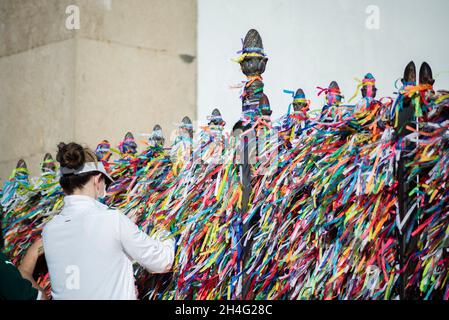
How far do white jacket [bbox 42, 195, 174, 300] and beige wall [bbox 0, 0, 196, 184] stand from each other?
138 inches

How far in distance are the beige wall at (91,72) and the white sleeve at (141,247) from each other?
3.56m

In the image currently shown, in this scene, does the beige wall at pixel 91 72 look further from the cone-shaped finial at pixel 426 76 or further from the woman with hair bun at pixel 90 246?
the cone-shaped finial at pixel 426 76

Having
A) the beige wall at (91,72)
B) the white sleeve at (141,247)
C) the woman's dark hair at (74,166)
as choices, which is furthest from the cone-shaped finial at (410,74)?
the beige wall at (91,72)

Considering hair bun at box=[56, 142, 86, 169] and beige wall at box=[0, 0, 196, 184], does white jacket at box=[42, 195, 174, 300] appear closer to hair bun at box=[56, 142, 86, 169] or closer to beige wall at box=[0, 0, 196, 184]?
hair bun at box=[56, 142, 86, 169]

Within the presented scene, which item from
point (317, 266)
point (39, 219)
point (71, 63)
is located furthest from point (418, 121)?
point (71, 63)

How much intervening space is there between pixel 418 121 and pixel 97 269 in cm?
149

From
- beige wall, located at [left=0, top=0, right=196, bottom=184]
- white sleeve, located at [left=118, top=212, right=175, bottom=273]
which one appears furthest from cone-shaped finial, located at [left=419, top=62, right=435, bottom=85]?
beige wall, located at [left=0, top=0, right=196, bottom=184]

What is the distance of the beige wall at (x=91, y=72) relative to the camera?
23.0 ft

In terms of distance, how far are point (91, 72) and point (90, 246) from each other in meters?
3.92

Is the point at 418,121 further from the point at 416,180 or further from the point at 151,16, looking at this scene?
the point at 151,16

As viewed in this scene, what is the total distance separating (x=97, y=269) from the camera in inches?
131

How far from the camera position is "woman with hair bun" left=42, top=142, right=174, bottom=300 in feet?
11.0

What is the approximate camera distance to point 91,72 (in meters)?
7.04
